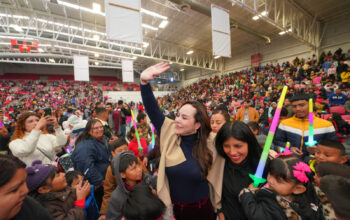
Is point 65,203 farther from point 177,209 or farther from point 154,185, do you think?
point 177,209

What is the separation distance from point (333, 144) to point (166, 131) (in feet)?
5.52

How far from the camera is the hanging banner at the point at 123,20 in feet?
14.7

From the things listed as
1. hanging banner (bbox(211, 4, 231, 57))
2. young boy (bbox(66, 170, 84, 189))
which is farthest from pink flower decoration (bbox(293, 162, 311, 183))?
hanging banner (bbox(211, 4, 231, 57))

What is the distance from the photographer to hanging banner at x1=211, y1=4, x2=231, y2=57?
5.80 m

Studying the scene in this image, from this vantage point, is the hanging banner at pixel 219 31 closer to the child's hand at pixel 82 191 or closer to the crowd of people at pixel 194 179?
the crowd of people at pixel 194 179

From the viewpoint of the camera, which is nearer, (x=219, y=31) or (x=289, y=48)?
(x=219, y=31)

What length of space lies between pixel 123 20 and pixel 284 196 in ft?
17.8

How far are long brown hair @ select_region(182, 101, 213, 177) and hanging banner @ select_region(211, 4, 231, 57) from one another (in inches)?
211

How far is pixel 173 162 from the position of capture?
110 centimetres

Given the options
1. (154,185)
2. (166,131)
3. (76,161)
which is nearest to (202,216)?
(154,185)

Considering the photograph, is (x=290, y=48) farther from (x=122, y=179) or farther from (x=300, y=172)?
(x=122, y=179)

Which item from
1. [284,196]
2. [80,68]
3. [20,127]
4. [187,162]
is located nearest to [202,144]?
[187,162]

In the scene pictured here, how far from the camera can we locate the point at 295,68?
11.1 metres

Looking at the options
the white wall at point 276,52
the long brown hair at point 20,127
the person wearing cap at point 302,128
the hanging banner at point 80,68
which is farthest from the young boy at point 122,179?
the white wall at point 276,52
